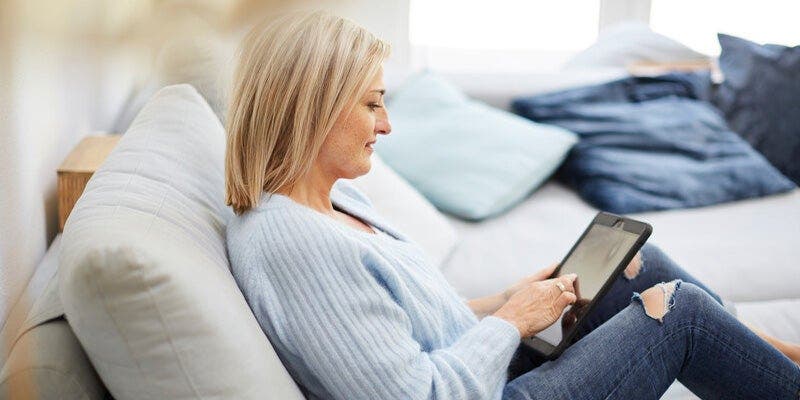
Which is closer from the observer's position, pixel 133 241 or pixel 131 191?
pixel 133 241

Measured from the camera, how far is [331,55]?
1042 mm

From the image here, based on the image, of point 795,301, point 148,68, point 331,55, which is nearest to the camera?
point 148,68

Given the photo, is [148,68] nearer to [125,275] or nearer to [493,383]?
[125,275]

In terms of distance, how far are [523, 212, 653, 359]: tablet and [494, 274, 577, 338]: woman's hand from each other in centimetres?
4

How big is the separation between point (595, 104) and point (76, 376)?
190cm

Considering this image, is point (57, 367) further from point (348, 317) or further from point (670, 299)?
point (670, 299)

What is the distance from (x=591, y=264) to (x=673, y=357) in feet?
0.64

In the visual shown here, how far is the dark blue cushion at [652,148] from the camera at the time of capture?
7.27ft

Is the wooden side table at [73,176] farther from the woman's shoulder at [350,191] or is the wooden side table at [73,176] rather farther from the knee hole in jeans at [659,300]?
the knee hole in jeans at [659,300]

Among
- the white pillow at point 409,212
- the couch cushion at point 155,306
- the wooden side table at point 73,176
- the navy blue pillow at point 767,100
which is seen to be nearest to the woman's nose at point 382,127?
the couch cushion at point 155,306

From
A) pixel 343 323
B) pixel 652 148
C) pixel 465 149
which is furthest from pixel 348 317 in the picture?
pixel 652 148

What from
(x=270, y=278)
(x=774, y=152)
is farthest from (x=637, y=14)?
(x=270, y=278)

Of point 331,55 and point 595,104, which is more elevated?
point 331,55

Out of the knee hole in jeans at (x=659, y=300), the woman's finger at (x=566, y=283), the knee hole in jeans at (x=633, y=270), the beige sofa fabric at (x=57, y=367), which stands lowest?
the knee hole in jeans at (x=633, y=270)
